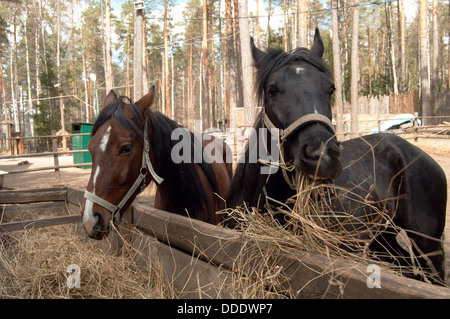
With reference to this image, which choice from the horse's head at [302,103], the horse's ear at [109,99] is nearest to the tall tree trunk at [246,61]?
the horse's ear at [109,99]

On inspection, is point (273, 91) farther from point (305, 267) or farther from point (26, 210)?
point (26, 210)

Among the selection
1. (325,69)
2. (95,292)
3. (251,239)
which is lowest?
(95,292)

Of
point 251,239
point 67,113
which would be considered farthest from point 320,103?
point 67,113

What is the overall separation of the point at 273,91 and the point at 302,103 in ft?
1.06

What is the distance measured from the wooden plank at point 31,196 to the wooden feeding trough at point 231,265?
1.83 metres

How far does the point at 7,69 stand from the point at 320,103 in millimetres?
56552

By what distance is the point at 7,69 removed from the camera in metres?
45.8

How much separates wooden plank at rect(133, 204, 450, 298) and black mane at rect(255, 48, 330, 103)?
1194 millimetres

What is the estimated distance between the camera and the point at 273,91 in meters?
2.21

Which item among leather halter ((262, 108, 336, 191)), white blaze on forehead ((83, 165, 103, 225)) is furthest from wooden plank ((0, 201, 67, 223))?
leather halter ((262, 108, 336, 191))

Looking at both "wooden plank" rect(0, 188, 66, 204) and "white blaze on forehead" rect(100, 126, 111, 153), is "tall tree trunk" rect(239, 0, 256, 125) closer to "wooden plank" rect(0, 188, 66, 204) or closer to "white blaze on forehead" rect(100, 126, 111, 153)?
"wooden plank" rect(0, 188, 66, 204)
